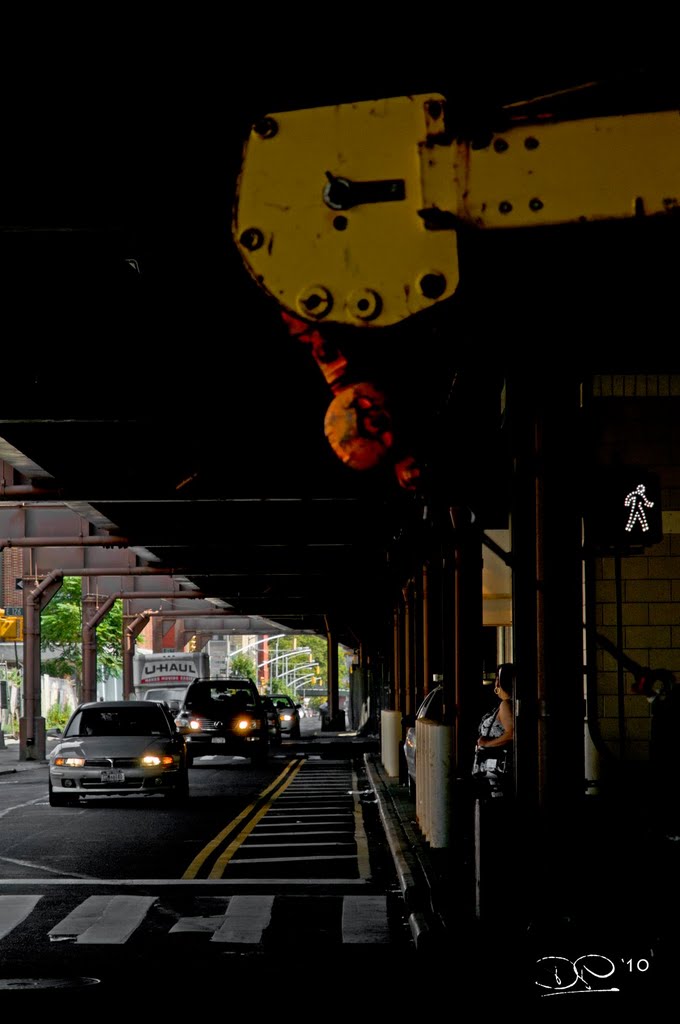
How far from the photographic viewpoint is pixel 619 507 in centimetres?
758

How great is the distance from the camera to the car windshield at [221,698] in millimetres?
33312

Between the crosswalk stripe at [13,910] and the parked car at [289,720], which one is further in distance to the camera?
the parked car at [289,720]

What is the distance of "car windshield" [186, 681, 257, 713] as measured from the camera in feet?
109

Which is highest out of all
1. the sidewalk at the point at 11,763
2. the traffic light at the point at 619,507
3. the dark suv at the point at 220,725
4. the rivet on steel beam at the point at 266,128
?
the rivet on steel beam at the point at 266,128

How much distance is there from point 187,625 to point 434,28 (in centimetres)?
7257

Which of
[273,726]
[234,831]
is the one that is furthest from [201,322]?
[273,726]

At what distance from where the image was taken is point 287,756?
39.2 m

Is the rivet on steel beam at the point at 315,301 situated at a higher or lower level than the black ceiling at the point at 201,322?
lower

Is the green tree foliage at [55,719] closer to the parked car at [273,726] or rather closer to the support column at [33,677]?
the parked car at [273,726]

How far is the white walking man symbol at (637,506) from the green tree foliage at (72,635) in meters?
52.2

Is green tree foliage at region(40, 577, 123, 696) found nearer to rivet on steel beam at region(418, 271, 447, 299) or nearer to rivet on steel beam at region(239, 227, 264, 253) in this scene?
rivet on steel beam at region(239, 227, 264, 253)

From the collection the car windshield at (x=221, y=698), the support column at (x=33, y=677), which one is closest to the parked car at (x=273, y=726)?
the support column at (x=33, y=677)

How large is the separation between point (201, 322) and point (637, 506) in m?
5.42

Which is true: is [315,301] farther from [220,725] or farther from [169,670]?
[169,670]
